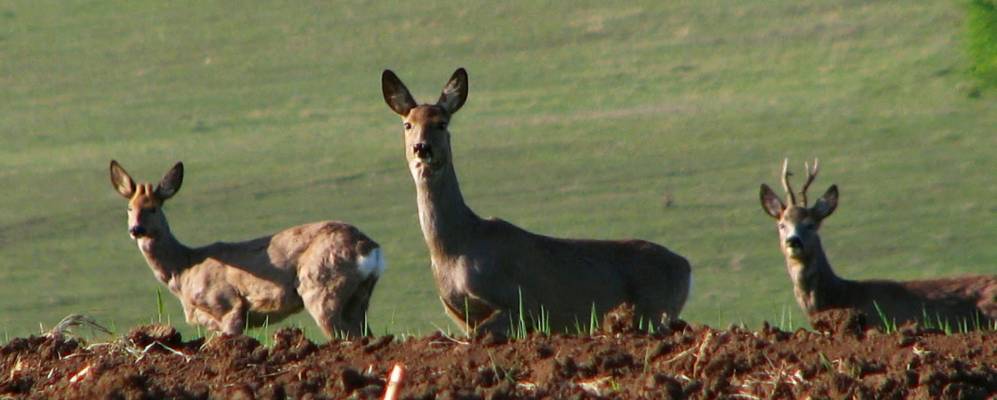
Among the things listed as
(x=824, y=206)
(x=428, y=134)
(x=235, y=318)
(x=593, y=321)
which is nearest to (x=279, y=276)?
(x=235, y=318)

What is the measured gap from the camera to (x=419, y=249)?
43938mm

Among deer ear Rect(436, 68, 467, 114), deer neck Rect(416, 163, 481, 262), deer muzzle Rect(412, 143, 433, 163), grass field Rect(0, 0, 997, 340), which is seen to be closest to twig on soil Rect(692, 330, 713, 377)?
deer neck Rect(416, 163, 481, 262)

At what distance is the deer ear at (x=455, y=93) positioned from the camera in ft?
35.4

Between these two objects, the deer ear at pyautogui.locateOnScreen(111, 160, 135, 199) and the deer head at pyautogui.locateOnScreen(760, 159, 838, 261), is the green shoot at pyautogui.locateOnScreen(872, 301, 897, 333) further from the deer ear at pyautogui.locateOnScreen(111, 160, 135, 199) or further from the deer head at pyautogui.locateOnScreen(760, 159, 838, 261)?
the deer ear at pyautogui.locateOnScreen(111, 160, 135, 199)

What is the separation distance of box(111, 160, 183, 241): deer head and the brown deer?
153 inches

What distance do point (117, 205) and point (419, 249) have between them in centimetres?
812

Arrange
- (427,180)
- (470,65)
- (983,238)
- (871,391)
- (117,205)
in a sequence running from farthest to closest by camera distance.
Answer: (470,65) < (117,205) < (983,238) < (427,180) < (871,391)

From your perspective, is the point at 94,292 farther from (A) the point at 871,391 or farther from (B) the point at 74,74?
(A) the point at 871,391

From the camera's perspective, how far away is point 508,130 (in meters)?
52.5

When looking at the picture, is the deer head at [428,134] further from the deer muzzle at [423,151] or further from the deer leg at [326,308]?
A: the deer leg at [326,308]

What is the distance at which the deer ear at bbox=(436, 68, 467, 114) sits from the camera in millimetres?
10781

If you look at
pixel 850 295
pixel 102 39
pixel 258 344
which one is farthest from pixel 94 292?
pixel 258 344

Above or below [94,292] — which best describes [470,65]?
above

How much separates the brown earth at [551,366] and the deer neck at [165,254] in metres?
6.29
